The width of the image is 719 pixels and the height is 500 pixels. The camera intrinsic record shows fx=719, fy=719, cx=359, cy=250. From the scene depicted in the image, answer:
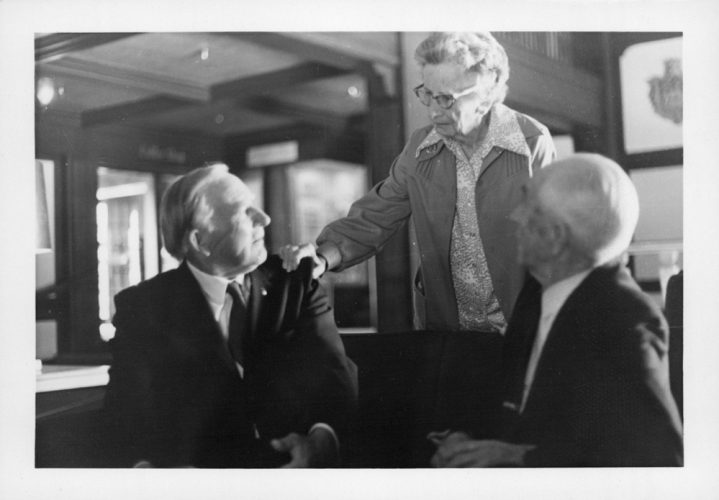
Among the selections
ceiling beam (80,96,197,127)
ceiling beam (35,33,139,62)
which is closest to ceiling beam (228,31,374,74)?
ceiling beam (80,96,197,127)

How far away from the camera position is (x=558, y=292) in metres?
2.38

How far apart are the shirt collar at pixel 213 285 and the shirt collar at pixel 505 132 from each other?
3.20 feet

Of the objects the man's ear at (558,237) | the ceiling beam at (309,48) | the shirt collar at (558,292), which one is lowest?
the shirt collar at (558,292)

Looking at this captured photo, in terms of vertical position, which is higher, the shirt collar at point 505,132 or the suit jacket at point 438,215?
the shirt collar at point 505,132

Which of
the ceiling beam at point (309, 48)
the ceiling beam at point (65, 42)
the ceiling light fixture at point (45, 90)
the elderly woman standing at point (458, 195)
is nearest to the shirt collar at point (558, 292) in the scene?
the elderly woman standing at point (458, 195)

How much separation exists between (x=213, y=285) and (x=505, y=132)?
1120 millimetres

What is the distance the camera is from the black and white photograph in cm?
240

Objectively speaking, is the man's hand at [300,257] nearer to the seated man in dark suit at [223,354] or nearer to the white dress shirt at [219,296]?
the seated man in dark suit at [223,354]

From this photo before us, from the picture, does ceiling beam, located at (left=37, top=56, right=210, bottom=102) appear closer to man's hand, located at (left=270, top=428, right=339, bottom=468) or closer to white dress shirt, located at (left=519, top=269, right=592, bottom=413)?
man's hand, located at (left=270, top=428, right=339, bottom=468)

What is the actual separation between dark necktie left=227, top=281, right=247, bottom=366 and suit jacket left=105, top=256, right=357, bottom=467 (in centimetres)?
2

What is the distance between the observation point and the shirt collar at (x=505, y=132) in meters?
2.40

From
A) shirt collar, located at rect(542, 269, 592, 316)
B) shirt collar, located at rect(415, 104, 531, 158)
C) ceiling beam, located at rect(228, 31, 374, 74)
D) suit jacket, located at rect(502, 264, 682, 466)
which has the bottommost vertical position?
suit jacket, located at rect(502, 264, 682, 466)

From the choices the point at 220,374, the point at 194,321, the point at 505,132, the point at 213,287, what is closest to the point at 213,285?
the point at 213,287
